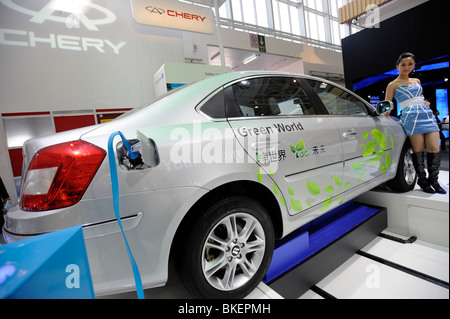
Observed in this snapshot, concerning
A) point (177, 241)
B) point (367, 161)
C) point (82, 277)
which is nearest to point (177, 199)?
point (177, 241)

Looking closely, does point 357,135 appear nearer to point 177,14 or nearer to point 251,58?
point 177,14

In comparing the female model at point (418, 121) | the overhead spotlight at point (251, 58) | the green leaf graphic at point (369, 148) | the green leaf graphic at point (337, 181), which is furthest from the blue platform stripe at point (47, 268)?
the overhead spotlight at point (251, 58)

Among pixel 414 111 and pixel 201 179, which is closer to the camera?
pixel 201 179

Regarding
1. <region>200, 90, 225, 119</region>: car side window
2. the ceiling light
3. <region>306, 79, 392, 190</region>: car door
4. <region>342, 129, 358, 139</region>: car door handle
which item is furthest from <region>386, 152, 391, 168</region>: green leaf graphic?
the ceiling light

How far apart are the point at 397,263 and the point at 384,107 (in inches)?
47.3

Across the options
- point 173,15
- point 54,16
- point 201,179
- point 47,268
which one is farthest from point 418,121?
point 54,16

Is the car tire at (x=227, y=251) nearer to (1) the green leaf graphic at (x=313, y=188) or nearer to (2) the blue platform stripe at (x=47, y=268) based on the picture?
(1) the green leaf graphic at (x=313, y=188)

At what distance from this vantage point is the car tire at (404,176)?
204cm

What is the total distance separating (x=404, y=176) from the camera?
81.4 inches

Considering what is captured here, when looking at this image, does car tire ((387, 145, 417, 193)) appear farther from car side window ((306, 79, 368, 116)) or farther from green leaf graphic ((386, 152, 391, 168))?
car side window ((306, 79, 368, 116))

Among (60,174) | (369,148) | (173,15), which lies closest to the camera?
(60,174)
